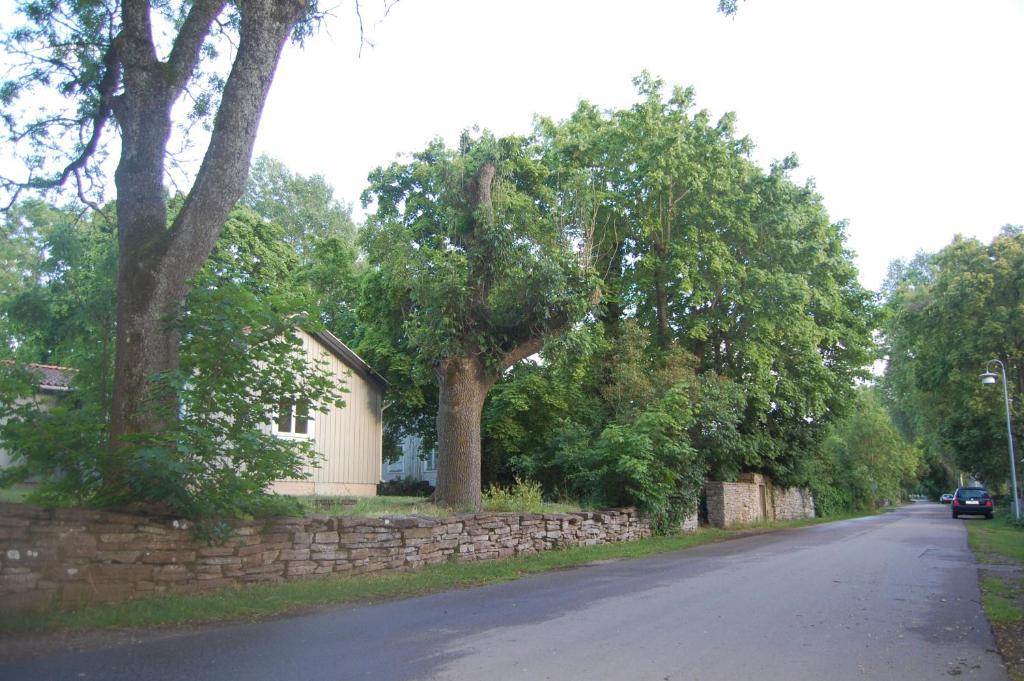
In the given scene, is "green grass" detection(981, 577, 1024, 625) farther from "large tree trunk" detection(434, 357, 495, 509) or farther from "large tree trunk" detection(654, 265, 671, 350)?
"large tree trunk" detection(654, 265, 671, 350)

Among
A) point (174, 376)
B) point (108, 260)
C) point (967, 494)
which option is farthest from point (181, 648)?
point (967, 494)

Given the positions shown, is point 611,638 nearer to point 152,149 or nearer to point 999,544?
point 152,149

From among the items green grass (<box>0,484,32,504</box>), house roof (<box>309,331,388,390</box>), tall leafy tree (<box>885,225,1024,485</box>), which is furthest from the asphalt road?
tall leafy tree (<box>885,225,1024,485</box>)

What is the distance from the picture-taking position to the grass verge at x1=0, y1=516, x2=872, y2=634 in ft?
23.6

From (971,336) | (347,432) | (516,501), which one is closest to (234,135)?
(516,501)

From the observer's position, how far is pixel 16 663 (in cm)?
598

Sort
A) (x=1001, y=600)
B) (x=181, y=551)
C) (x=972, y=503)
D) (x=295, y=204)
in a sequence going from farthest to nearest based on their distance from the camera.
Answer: (x=295, y=204), (x=972, y=503), (x=1001, y=600), (x=181, y=551)

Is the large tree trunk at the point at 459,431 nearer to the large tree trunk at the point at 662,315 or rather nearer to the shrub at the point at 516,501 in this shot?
the shrub at the point at 516,501

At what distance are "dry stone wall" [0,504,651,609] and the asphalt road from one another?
1510mm

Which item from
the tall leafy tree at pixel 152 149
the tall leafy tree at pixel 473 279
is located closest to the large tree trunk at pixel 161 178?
the tall leafy tree at pixel 152 149

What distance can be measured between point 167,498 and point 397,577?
12.9 feet

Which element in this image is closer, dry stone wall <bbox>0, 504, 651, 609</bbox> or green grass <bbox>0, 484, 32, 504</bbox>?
dry stone wall <bbox>0, 504, 651, 609</bbox>

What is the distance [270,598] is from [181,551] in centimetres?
120

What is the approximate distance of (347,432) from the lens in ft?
73.8
